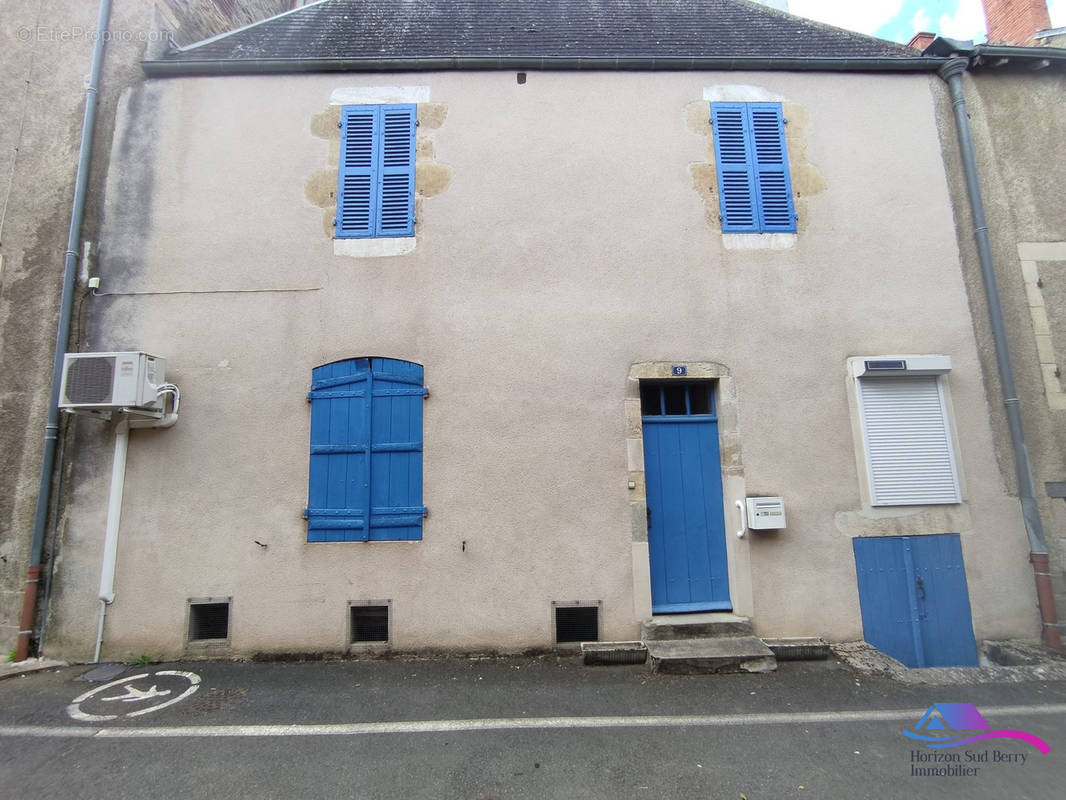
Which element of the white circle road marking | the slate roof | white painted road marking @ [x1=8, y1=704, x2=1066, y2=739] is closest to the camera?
white painted road marking @ [x1=8, y1=704, x2=1066, y2=739]

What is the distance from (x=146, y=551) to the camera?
457cm

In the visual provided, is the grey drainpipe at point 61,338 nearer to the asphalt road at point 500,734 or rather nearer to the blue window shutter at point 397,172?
the asphalt road at point 500,734

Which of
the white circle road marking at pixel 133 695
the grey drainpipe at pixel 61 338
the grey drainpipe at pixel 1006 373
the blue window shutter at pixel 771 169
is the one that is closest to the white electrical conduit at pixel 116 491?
the grey drainpipe at pixel 61 338

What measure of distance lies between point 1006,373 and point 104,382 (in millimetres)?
7941

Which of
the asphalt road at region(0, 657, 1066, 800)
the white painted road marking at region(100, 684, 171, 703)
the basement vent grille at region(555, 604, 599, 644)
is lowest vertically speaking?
the asphalt road at region(0, 657, 1066, 800)

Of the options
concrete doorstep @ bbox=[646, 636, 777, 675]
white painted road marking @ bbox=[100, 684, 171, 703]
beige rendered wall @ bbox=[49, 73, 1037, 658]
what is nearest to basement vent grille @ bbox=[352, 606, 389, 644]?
beige rendered wall @ bbox=[49, 73, 1037, 658]

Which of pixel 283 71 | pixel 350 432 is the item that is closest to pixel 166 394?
pixel 350 432

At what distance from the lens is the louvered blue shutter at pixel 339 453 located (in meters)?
4.64

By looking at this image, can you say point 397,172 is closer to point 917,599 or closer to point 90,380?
point 90,380

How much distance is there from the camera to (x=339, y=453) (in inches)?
187

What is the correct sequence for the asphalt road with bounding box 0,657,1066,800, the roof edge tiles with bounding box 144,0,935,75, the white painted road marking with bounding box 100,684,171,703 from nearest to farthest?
1. the asphalt road with bounding box 0,657,1066,800
2. the white painted road marking with bounding box 100,684,171,703
3. the roof edge tiles with bounding box 144,0,935,75

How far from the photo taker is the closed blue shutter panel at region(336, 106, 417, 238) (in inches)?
202

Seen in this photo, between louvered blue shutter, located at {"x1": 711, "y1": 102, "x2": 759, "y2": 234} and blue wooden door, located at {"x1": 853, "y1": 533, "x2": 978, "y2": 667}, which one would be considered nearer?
blue wooden door, located at {"x1": 853, "y1": 533, "x2": 978, "y2": 667}

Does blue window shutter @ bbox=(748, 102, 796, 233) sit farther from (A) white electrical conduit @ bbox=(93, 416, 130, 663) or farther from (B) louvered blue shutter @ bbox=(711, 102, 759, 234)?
(A) white electrical conduit @ bbox=(93, 416, 130, 663)
